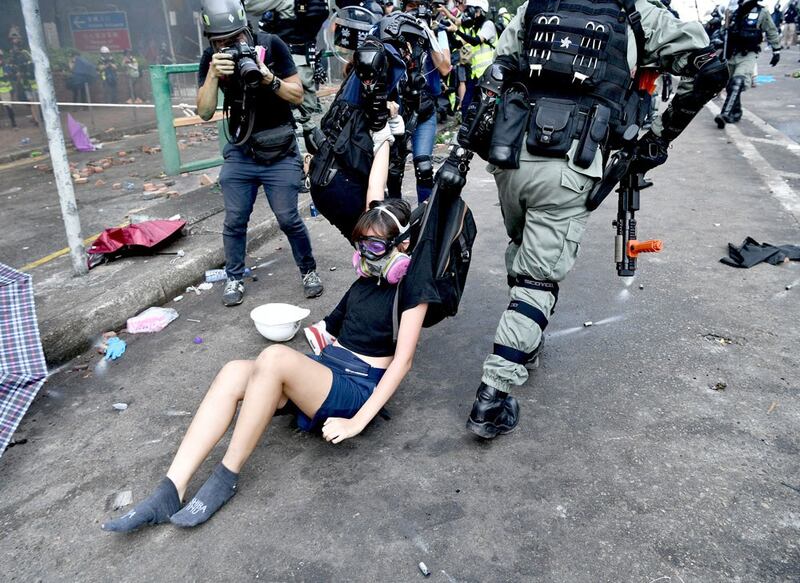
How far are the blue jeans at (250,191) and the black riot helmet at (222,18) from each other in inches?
28.6

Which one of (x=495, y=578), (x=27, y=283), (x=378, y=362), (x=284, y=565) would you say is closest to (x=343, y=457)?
(x=378, y=362)

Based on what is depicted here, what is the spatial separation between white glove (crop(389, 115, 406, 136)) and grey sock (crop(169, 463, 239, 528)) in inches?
80.3

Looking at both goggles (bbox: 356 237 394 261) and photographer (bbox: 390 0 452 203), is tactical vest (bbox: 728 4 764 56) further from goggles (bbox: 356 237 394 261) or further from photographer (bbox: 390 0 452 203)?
goggles (bbox: 356 237 394 261)

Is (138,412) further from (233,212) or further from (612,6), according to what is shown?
(612,6)

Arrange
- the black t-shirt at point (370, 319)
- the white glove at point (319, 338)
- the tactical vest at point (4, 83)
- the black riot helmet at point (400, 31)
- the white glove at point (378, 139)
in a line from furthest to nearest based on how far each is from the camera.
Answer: the tactical vest at point (4, 83)
the black riot helmet at point (400, 31)
the white glove at point (378, 139)
the white glove at point (319, 338)
the black t-shirt at point (370, 319)

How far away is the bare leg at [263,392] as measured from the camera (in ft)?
7.89

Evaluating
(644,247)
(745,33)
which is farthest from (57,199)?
(745,33)

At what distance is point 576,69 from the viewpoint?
263 cm

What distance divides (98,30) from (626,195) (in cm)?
1494

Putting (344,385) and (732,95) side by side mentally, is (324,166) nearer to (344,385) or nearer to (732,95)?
(344,385)

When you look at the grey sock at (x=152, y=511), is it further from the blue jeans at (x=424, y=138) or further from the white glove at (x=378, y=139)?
the blue jeans at (x=424, y=138)

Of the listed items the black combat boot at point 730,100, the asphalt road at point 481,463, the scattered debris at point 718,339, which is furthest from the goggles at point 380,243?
the black combat boot at point 730,100

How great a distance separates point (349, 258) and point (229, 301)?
3.75ft

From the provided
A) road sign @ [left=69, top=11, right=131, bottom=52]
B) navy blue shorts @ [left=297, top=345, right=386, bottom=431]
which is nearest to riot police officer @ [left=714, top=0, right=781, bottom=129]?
navy blue shorts @ [left=297, top=345, right=386, bottom=431]
